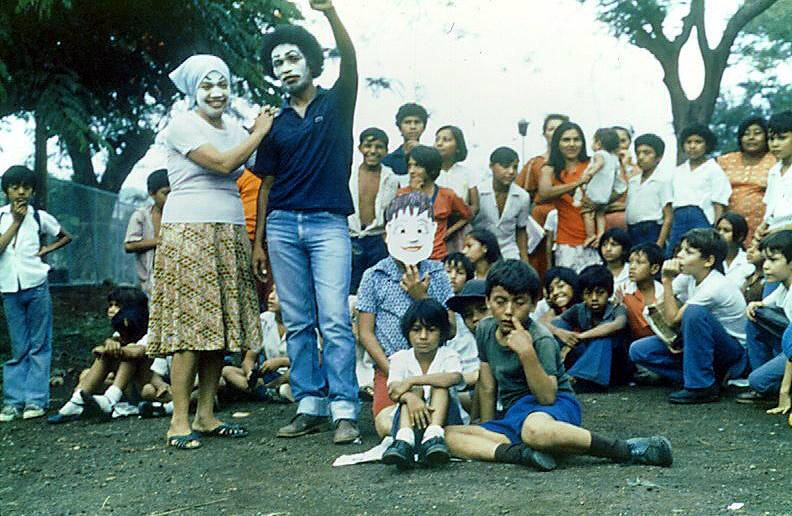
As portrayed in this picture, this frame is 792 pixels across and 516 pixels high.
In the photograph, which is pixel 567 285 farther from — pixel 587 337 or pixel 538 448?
pixel 538 448

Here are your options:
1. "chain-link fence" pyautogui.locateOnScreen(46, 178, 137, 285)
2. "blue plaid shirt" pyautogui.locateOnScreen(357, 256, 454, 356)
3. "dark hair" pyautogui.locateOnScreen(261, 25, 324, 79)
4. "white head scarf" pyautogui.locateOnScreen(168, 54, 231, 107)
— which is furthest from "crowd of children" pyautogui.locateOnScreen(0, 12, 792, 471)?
"chain-link fence" pyautogui.locateOnScreen(46, 178, 137, 285)

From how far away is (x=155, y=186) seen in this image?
790cm

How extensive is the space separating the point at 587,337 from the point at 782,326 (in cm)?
132

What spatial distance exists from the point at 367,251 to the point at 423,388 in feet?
8.50

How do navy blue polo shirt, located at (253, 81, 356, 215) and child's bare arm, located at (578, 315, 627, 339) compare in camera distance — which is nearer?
navy blue polo shirt, located at (253, 81, 356, 215)

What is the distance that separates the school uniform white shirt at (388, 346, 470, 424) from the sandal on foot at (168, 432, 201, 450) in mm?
1082

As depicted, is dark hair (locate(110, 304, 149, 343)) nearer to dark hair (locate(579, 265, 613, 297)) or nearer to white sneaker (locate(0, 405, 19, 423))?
white sneaker (locate(0, 405, 19, 423))

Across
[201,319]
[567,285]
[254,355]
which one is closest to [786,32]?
[567,285]

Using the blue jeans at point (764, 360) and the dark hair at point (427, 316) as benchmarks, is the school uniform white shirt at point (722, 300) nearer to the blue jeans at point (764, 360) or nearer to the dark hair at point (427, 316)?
the blue jeans at point (764, 360)

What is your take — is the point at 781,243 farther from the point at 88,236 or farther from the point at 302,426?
the point at 88,236

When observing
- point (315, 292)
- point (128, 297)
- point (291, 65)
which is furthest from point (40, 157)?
point (315, 292)

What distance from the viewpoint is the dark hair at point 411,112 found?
25.7ft

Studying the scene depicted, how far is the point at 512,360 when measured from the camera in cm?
457

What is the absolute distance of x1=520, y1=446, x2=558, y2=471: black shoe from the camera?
431 cm
